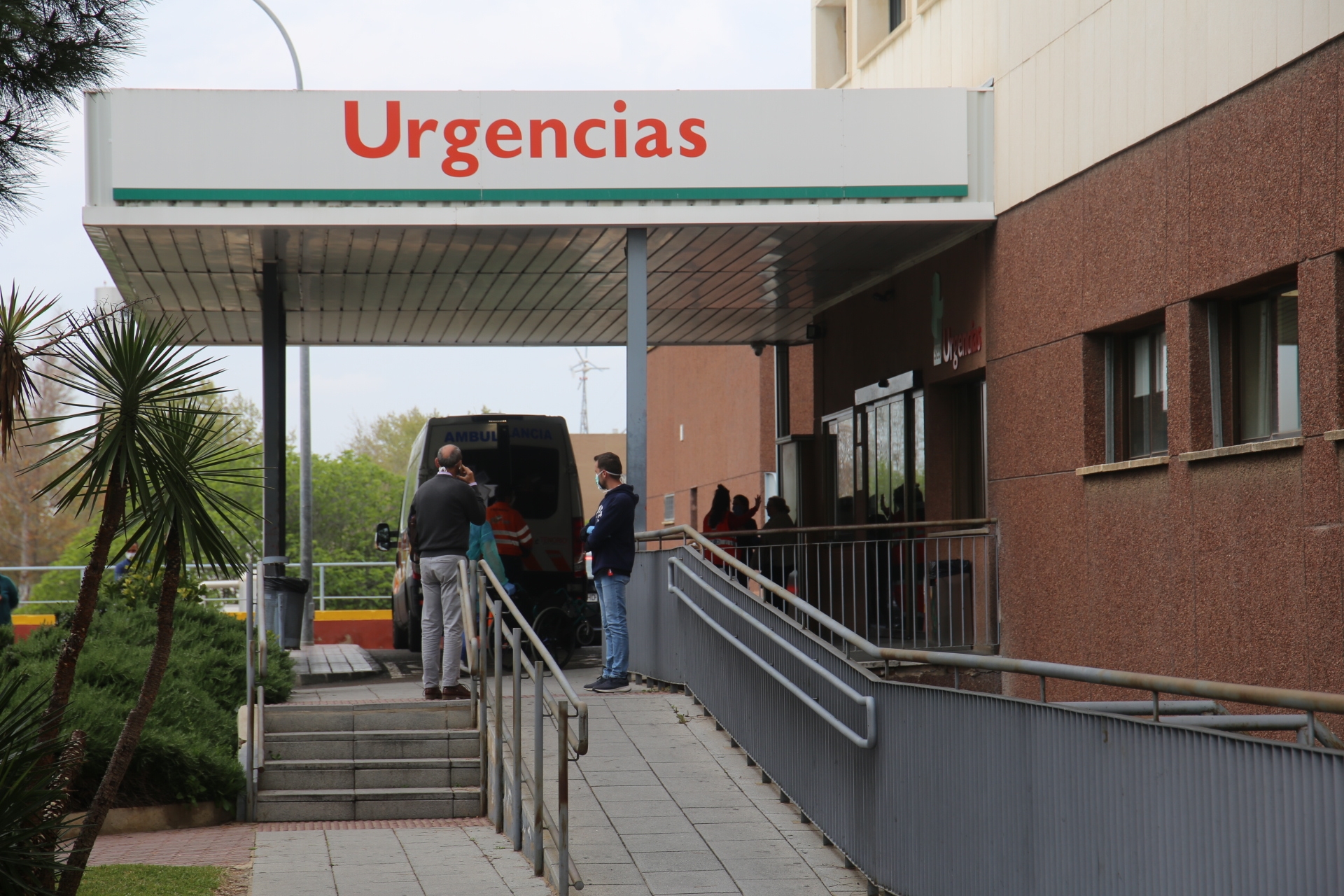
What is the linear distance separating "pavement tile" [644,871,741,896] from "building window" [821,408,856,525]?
11.1 metres

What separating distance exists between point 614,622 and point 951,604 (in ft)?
10.6

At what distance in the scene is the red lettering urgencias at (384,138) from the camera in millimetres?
12312

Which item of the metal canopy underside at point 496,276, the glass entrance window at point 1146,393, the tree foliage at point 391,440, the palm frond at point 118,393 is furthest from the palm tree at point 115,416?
the tree foliage at point 391,440

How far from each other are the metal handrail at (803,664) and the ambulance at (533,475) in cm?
456

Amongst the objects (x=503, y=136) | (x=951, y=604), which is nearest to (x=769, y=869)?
(x=951, y=604)

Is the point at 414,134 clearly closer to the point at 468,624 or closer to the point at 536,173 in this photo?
the point at 536,173

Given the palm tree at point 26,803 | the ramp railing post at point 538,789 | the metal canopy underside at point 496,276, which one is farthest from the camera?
the metal canopy underside at point 496,276

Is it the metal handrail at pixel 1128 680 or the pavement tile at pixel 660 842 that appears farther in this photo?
the pavement tile at pixel 660 842

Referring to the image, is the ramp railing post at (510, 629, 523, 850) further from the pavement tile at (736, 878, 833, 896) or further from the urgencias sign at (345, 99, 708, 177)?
the urgencias sign at (345, 99, 708, 177)

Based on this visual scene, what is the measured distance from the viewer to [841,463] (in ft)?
61.9

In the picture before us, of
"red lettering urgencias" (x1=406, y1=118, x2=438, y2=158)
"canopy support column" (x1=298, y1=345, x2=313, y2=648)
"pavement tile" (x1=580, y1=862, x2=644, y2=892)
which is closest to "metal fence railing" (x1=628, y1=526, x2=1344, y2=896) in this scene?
"pavement tile" (x1=580, y1=862, x2=644, y2=892)

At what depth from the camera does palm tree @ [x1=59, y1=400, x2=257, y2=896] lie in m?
6.72

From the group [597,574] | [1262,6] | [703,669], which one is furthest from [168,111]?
[1262,6]

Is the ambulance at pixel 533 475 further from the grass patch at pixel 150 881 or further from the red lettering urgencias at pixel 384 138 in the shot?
the grass patch at pixel 150 881
